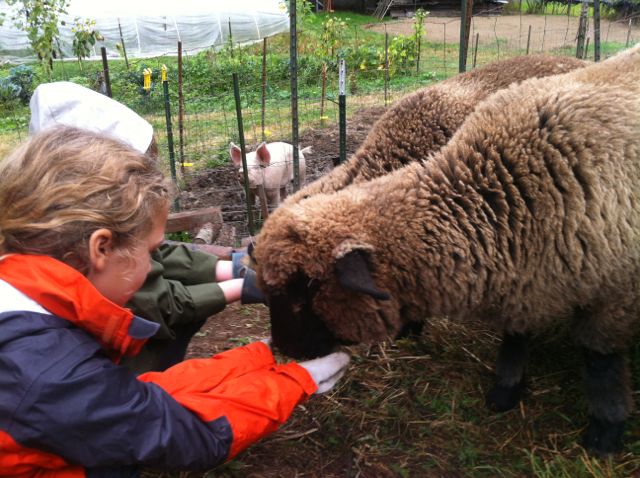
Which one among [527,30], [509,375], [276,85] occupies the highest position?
[527,30]

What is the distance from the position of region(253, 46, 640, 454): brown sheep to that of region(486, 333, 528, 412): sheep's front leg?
441 millimetres

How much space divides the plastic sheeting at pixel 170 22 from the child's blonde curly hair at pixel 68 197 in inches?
936

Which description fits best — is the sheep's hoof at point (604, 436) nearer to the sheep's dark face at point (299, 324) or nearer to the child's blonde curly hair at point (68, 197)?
the sheep's dark face at point (299, 324)

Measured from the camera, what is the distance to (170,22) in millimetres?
26203

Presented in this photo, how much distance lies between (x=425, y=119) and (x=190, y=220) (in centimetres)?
221

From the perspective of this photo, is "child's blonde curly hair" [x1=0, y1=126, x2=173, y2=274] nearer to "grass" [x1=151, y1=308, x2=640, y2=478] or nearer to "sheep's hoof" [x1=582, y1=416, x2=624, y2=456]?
"grass" [x1=151, y1=308, x2=640, y2=478]

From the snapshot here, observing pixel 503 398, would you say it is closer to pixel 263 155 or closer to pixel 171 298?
pixel 171 298

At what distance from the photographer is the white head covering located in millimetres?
2867

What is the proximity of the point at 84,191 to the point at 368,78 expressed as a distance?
13.8 m

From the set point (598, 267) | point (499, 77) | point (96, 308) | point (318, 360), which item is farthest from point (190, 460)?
point (499, 77)

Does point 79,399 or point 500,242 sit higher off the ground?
point 500,242

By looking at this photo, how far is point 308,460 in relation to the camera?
2.92m

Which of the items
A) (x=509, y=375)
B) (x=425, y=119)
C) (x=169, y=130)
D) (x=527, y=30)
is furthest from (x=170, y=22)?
(x=509, y=375)

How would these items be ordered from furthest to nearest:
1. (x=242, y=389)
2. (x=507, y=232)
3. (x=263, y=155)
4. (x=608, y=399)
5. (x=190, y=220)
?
(x=263, y=155)
(x=190, y=220)
(x=608, y=399)
(x=507, y=232)
(x=242, y=389)
